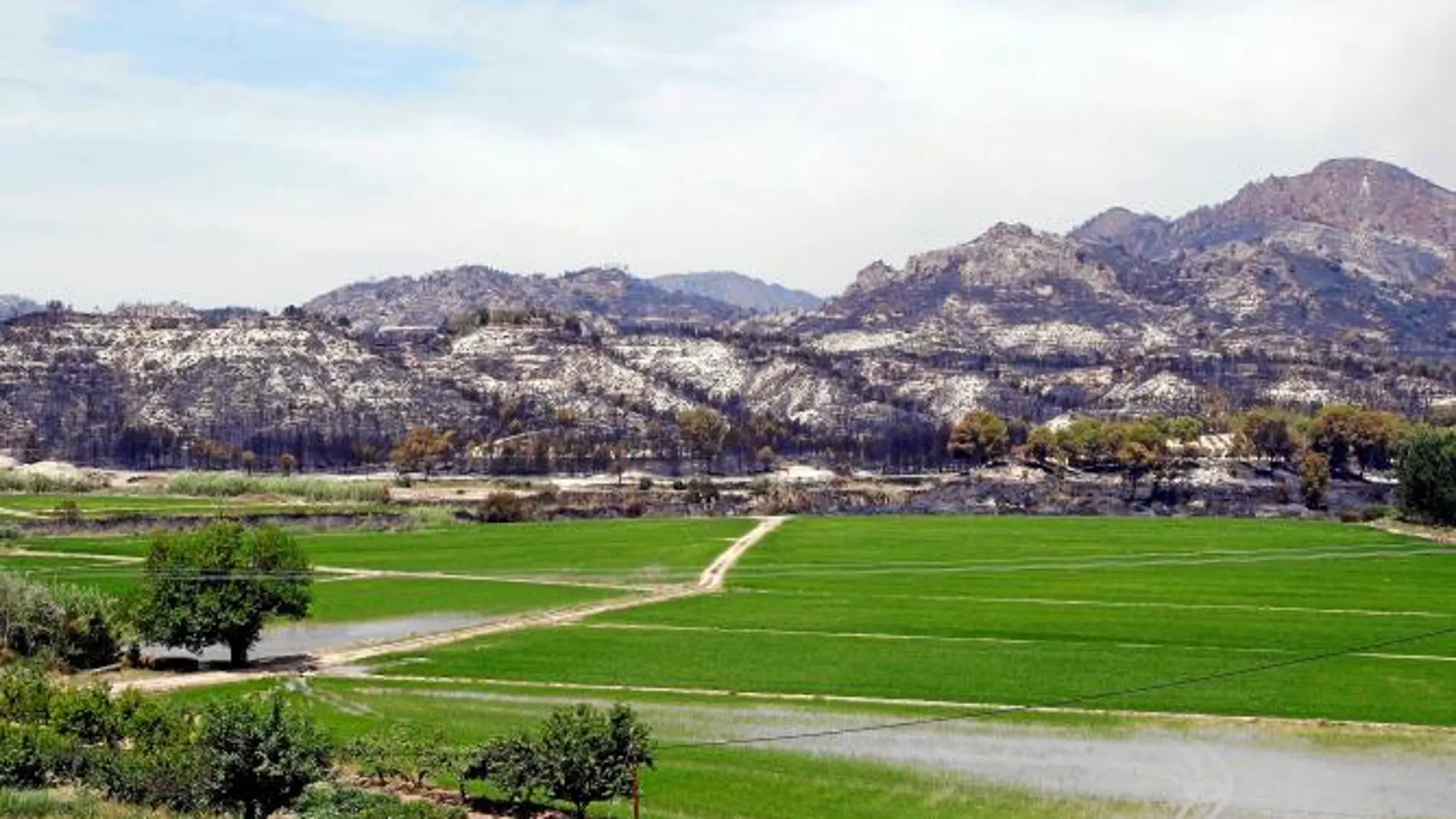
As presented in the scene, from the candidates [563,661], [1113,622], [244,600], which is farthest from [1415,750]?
[244,600]

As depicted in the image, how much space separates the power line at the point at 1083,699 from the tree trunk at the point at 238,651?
23329 millimetres

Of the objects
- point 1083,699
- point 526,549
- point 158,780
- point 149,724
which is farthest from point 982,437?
point 158,780

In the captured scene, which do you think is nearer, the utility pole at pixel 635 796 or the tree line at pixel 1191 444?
the utility pole at pixel 635 796

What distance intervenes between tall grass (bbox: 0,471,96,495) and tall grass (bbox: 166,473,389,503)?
9.42m

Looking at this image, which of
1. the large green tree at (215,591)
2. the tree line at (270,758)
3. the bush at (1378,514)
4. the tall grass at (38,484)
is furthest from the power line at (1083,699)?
the tall grass at (38,484)

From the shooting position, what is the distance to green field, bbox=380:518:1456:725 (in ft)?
169

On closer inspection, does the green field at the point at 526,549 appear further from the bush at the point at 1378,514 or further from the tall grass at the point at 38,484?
the bush at the point at 1378,514

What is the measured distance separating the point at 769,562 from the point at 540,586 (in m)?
19.3

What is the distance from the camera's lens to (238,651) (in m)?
59.0

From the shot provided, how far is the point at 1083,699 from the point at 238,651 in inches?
1301

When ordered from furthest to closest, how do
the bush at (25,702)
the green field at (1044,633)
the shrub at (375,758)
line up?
the green field at (1044,633)
the bush at (25,702)
the shrub at (375,758)

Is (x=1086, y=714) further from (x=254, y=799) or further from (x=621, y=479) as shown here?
(x=621, y=479)

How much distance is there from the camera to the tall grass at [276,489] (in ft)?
479

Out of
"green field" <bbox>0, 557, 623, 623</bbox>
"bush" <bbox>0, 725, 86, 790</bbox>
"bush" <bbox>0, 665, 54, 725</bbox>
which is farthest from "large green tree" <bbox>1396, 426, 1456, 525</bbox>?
"bush" <bbox>0, 725, 86, 790</bbox>
